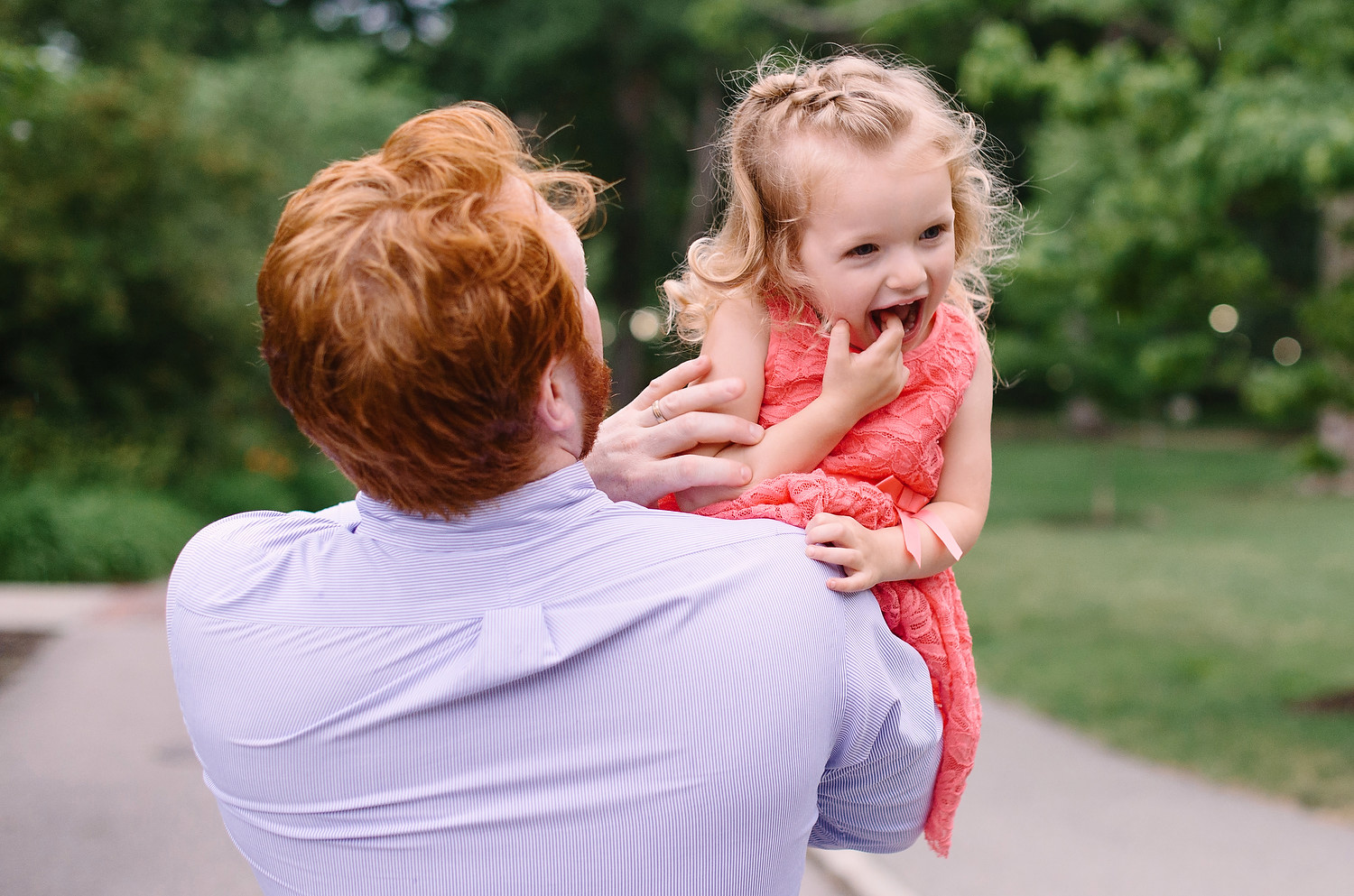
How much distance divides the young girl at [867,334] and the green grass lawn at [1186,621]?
19.1 ft

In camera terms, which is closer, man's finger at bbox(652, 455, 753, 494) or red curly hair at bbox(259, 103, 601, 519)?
red curly hair at bbox(259, 103, 601, 519)

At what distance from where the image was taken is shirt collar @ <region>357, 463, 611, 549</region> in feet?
4.47

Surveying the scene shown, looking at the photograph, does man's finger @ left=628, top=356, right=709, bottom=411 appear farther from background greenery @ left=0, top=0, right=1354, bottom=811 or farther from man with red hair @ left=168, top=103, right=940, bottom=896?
background greenery @ left=0, top=0, right=1354, bottom=811

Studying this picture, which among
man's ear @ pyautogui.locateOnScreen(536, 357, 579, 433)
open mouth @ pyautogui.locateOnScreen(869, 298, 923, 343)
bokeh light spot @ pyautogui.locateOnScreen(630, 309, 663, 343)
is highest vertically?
man's ear @ pyautogui.locateOnScreen(536, 357, 579, 433)

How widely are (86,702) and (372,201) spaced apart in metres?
6.87

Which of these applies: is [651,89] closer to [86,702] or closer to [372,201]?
[86,702]

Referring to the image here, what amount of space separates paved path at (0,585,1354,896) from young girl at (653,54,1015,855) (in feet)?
11.9

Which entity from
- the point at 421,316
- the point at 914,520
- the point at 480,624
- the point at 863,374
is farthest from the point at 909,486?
the point at 421,316

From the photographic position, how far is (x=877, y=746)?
1509 millimetres

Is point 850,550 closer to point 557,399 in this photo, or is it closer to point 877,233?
point 557,399

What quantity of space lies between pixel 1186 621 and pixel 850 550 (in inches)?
466

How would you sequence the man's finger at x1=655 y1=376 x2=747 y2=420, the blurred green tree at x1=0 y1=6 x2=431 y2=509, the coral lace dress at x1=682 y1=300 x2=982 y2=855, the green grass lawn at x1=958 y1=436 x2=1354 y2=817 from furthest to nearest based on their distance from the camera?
the blurred green tree at x1=0 y1=6 x2=431 y2=509 < the green grass lawn at x1=958 y1=436 x2=1354 y2=817 < the man's finger at x1=655 y1=376 x2=747 y2=420 < the coral lace dress at x1=682 y1=300 x2=982 y2=855

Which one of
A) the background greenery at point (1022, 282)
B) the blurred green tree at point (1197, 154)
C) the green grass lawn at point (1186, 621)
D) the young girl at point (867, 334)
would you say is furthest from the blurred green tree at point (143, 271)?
the young girl at point (867, 334)

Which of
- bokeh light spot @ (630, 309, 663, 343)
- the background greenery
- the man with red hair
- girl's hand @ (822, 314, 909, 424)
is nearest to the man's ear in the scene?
the man with red hair
